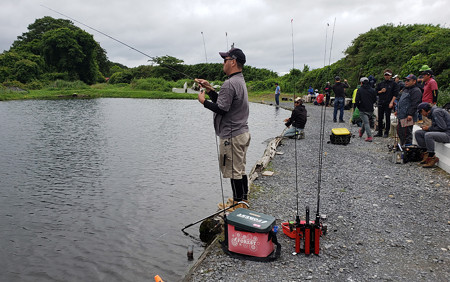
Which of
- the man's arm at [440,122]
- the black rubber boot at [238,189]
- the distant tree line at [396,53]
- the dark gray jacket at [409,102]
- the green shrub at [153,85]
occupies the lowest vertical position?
the black rubber boot at [238,189]

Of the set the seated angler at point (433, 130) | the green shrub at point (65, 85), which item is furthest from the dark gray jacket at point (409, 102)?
the green shrub at point (65, 85)

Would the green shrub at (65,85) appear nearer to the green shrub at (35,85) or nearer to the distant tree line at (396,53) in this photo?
the green shrub at (35,85)

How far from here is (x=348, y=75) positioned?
27.2 m

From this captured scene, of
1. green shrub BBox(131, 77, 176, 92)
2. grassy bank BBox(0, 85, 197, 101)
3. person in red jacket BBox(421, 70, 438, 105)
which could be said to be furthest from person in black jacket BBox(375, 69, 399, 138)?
green shrub BBox(131, 77, 176, 92)

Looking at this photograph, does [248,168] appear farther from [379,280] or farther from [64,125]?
[64,125]

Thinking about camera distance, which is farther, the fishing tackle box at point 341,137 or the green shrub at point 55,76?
the green shrub at point 55,76

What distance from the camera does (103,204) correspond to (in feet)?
25.4

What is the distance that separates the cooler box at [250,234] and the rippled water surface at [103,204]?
120cm

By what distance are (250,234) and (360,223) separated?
2066 mm

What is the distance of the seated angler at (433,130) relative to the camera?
773 cm

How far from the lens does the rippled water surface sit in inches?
205

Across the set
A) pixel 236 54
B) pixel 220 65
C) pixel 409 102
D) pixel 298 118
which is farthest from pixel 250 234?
pixel 220 65

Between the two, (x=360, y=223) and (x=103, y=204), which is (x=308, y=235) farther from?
(x=103, y=204)

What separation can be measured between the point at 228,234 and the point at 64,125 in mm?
19862
